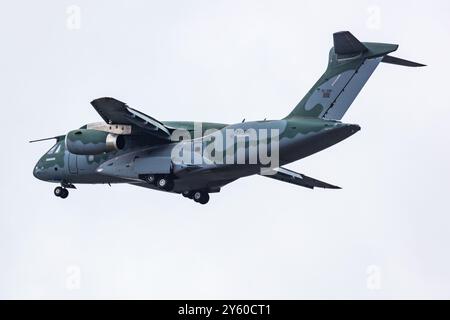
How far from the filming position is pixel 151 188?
47344 mm

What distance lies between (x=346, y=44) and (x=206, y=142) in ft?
18.1

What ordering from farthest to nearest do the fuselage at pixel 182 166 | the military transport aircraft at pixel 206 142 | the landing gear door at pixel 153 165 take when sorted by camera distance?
1. the landing gear door at pixel 153 165
2. the military transport aircraft at pixel 206 142
3. the fuselage at pixel 182 166

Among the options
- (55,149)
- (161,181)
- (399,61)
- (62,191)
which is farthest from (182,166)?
(399,61)

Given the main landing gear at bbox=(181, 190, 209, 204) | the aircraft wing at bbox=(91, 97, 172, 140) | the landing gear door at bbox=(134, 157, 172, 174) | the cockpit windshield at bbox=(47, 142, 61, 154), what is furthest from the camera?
the cockpit windshield at bbox=(47, 142, 61, 154)

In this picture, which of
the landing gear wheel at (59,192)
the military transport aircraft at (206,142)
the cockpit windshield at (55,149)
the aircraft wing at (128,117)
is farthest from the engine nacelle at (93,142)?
the landing gear wheel at (59,192)

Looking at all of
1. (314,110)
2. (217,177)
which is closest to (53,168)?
(217,177)

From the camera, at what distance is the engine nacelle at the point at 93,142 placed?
44938mm

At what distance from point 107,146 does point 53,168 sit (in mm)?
3969

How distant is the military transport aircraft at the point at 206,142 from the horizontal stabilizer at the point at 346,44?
0.10 feet

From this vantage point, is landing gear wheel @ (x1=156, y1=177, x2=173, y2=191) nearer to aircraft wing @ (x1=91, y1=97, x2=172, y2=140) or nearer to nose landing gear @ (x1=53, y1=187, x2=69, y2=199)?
aircraft wing @ (x1=91, y1=97, x2=172, y2=140)

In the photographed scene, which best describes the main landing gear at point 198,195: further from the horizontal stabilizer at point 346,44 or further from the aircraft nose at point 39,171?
the horizontal stabilizer at point 346,44

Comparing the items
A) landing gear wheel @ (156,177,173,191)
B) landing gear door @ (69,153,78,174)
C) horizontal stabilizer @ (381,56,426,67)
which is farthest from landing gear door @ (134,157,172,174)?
horizontal stabilizer @ (381,56,426,67)

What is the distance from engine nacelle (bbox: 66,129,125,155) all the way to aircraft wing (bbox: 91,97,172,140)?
642 millimetres

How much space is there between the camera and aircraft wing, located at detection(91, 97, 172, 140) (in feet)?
141
